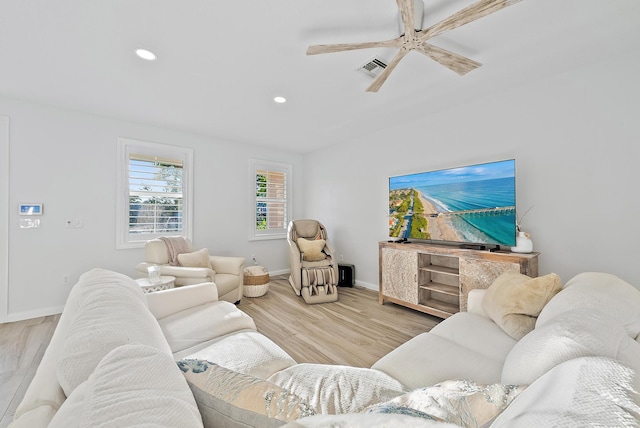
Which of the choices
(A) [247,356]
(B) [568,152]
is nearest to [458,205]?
(B) [568,152]

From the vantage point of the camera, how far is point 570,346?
76 cm

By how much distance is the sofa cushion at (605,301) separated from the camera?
103 cm

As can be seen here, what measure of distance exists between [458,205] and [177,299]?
2897mm

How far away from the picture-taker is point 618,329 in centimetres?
86

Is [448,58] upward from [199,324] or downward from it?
upward

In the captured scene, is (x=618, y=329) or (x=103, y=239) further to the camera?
(x=103, y=239)

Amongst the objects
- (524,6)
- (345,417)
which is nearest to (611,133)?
(524,6)

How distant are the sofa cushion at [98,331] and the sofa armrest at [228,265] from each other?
2054 mm

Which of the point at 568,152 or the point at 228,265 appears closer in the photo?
the point at 568,152

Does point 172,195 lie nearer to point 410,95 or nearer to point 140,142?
point 140,142

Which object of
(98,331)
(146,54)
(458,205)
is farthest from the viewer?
(458,205)

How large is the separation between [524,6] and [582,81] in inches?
50.8

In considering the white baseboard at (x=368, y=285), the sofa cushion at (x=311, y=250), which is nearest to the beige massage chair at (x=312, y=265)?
the sofa cushion at (x=311, y=250)

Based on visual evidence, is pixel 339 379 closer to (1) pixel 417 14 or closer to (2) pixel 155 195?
(1) pixel 417 14
